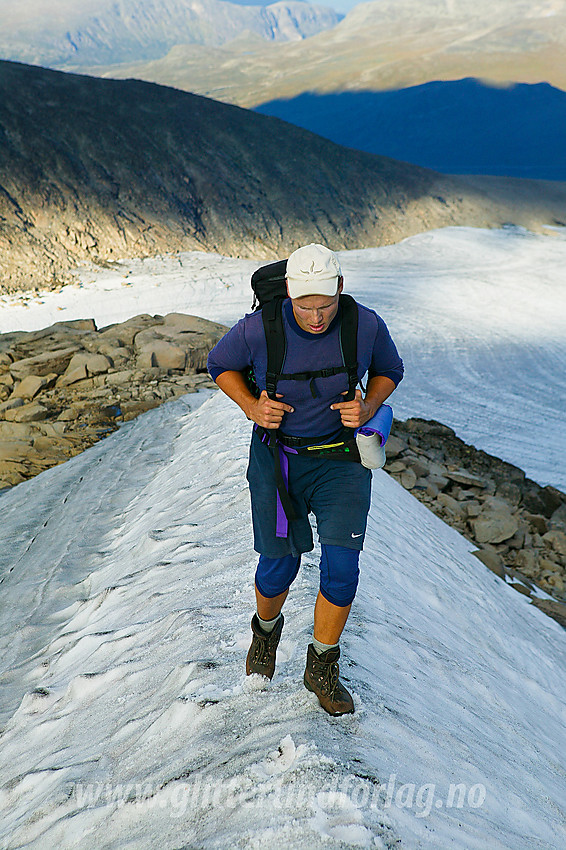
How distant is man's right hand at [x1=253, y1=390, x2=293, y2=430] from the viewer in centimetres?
276

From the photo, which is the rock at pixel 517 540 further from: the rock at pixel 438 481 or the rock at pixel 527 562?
the rock at pixel 438 481

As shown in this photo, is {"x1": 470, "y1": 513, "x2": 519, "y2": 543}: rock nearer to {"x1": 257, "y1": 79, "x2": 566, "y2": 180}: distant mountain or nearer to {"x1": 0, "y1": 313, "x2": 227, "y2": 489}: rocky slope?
{"x1": 0, "y1": 313, "x2": 227, "y2": 489}: rocky slope

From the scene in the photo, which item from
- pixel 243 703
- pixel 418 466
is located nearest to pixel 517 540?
pixel 418 466

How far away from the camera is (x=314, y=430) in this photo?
113 inches

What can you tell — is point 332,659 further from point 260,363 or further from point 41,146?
point 41,146

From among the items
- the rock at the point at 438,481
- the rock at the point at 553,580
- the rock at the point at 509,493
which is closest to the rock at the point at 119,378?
the rock at the point at 438,481

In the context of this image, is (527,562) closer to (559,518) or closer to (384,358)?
(559,518)

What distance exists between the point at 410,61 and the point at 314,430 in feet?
344

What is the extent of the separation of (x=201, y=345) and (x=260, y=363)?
10.1m

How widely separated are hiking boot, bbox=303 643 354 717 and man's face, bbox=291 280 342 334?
1.56 meters

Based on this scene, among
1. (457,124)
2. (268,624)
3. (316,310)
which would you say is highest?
(457,124)

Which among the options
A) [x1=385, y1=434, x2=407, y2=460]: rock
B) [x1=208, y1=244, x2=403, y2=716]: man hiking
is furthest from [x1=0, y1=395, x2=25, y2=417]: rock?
[x1=208, y1=244, x2=403, y2=716]: man hiking

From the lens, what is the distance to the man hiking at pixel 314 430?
275 centimetres

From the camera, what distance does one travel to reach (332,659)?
3016 millimetres
